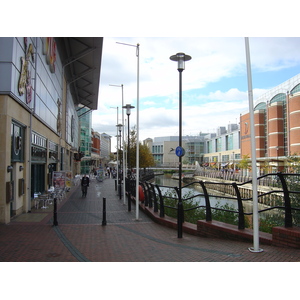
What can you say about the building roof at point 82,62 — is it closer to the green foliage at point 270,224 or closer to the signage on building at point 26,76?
the signage on building at point 26,76

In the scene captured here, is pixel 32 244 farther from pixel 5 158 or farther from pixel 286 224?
pixel 286 224

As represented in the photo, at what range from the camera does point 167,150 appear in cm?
13788

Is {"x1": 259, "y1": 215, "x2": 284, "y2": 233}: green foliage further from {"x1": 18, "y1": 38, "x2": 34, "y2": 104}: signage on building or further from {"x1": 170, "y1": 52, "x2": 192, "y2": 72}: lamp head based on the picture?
{"x1": 18, "y1": 38, "x2": 34, "y2": 104}: signage on building

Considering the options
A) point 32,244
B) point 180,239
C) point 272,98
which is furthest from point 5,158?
point 272,98

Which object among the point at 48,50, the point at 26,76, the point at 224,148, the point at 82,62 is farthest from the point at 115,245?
the point at 224,148

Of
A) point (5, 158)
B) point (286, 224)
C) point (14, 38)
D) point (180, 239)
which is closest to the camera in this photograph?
point (286, 224)

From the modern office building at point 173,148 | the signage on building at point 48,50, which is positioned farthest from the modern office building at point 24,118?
the modern office building at point 173,148

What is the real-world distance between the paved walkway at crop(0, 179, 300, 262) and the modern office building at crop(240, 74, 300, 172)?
43171 millimetres

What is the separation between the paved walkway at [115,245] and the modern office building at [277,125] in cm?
4317

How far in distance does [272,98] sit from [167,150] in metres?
79.6

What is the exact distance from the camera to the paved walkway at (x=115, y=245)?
239 inches

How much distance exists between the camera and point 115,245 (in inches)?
297

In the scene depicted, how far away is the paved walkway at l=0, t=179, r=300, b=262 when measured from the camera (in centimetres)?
608

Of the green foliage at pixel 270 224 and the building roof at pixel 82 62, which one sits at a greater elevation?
the building roof at pixel 82 62
